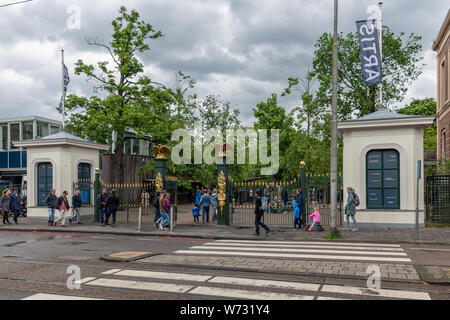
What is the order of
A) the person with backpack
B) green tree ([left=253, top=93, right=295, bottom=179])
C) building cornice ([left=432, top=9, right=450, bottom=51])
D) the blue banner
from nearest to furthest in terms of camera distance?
1. the person with backpack
2. the blue banner
3. building cornice ([left=432, top=9, right=450, bottom=51])
4. green tree ([left=253, top=93, right=295, bottom=179])

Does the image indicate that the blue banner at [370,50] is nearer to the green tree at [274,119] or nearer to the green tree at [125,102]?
the green tree at [125,102]

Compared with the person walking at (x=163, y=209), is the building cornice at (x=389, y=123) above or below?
above

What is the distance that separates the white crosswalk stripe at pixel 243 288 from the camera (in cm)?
627

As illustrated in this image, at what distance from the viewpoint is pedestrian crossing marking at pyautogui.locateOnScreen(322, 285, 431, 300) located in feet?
20.5

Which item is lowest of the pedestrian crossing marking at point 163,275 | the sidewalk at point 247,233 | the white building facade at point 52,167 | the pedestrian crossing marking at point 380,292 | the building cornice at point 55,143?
the sidewalk at point 247,233

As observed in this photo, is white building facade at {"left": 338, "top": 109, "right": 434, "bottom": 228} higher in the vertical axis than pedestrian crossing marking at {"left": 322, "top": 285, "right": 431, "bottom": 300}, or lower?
higher

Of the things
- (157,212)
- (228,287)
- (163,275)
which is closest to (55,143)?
(157,212)

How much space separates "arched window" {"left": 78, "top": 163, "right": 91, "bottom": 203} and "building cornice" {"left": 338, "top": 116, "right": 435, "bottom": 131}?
43.6ft

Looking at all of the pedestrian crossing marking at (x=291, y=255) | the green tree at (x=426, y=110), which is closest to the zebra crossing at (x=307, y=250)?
the pedestrian crossing marking at (x=291, y=255)

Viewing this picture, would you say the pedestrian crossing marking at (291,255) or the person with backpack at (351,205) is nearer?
the pedestrian crossing marking at (291,255)

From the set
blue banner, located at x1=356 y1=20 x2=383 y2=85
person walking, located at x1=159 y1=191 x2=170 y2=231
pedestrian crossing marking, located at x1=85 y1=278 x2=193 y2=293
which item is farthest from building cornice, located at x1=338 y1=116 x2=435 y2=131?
pedestrian crossing marking, located at x1=85 y1=278 x2=193 y2=293

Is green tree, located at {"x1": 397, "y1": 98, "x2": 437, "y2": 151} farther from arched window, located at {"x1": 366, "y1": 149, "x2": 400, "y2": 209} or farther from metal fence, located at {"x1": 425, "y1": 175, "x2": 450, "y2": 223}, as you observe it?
arched window, located at {"x1": 366, "y1": 149, "x2": 400, "y2": 209}

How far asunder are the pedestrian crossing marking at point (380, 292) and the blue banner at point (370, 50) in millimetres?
11487

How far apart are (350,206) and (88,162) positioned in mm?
14418
